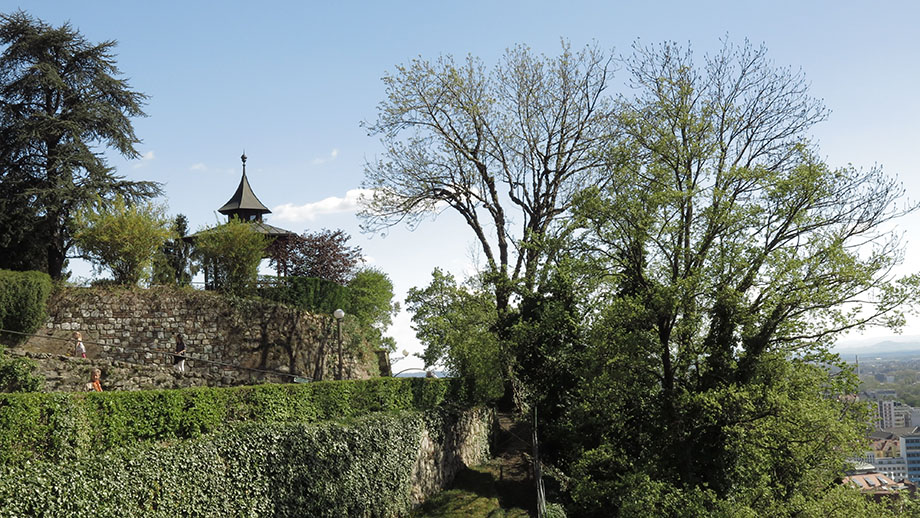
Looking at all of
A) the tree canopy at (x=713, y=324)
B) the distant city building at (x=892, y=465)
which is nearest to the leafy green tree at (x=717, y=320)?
the tree canopy at (x=713, y=324)

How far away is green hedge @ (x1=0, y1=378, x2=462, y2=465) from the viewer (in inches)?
441

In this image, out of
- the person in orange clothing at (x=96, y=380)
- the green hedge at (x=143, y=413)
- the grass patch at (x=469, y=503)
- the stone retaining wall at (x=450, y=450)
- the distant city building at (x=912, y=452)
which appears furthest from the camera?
the distant city building at (x=912, y=452)

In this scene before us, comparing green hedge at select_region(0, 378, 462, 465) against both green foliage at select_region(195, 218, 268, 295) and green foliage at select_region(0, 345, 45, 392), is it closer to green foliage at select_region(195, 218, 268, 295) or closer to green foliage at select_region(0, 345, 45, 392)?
green foliage at select_region(0, 345, 45, 392)

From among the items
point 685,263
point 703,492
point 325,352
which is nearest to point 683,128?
point 685,263

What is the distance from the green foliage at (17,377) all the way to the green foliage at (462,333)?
10772mm

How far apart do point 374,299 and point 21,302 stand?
22143 mm

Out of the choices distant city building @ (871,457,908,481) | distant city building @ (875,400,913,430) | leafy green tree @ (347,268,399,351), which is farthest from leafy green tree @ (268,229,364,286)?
distant city building @ (875,400,913,430)

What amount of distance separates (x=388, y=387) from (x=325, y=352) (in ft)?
20.9

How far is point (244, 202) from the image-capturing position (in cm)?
3419

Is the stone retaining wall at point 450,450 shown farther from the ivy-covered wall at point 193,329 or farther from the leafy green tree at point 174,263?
the leafy green tree at point 174,263

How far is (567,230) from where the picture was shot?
67.6ft

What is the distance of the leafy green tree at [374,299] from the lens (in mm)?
37000

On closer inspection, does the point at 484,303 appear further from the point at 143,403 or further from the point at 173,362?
the point at 143,403

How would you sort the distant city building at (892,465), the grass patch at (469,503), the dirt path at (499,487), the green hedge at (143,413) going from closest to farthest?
the green hedge at (143,413) < the grass patch at (469,503) < the dirt path at (499,487) < the distant city building at (892,465)
